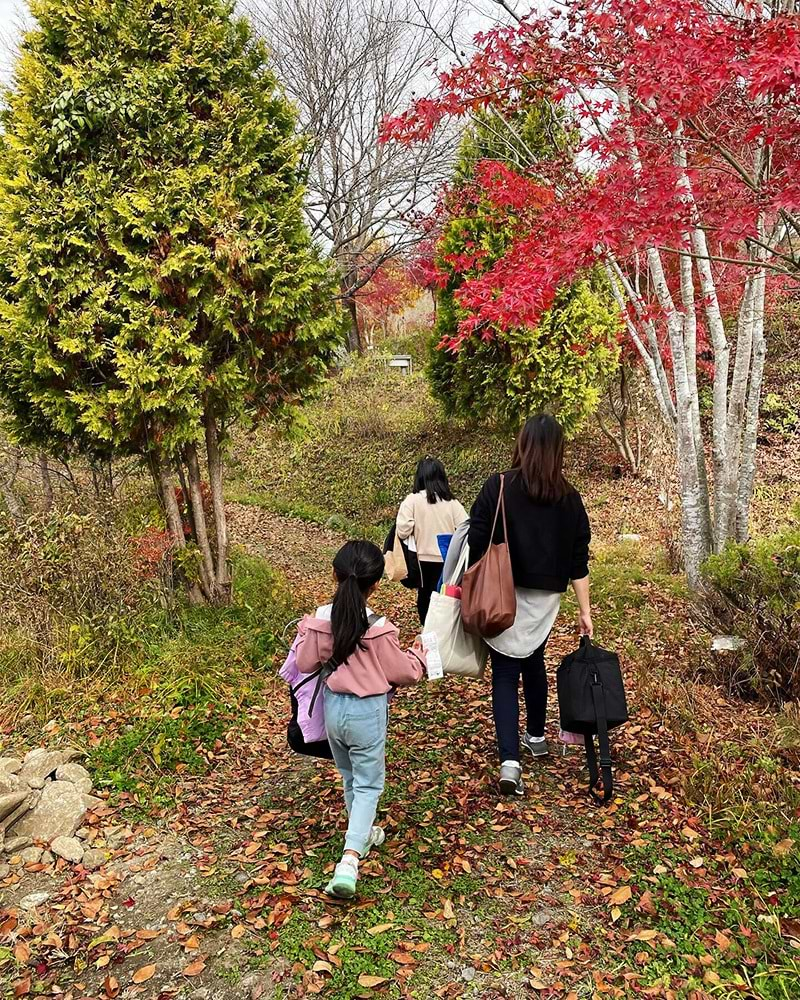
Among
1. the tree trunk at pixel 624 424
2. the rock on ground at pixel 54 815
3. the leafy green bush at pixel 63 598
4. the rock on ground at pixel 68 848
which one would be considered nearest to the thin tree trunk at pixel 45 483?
the leafy green bush at pixel 63 598

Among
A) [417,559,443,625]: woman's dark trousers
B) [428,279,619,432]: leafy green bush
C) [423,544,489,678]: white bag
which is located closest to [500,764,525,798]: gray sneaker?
[423,544,489,678]: white bag

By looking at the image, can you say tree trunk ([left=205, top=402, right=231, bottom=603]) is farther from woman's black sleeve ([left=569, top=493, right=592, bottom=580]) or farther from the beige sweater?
woman's black sleeve ([left=569, top=493, right=592, bottom=580])

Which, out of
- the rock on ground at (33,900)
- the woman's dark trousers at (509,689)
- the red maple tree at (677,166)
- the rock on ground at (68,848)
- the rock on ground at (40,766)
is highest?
the red maple tree at (677,166)

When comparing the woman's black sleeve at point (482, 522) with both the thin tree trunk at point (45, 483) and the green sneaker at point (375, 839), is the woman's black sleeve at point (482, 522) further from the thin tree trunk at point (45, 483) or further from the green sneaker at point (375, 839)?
the thin tree trunk at point (45, 483)

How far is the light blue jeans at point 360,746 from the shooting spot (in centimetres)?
303

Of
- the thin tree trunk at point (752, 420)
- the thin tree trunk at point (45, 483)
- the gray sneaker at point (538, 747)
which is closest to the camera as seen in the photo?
the gray sneaker at point (538, 747)

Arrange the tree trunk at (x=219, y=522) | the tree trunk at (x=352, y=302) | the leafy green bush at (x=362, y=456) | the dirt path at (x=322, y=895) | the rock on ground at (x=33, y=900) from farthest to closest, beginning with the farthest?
the tree trunk at (x=352, y=302)
the leafy green bush at (x=362, y=456)
the tree trunk at (x=219, y=522)
the rock on ground at (x=33, y=900)
the dirt path at (x=322, y=895)

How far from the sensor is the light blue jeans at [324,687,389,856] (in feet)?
9.94

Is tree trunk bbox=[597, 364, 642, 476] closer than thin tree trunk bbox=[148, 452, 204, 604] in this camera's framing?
No

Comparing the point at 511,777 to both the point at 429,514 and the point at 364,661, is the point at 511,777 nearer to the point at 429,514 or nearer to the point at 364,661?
the point at 364,661

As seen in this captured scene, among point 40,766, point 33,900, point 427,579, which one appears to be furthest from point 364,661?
point 427,579

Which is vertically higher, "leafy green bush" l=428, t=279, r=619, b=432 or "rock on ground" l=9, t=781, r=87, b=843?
"leafy green bush" l=428, t=279, r=619, b=432

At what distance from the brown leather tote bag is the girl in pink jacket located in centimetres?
51

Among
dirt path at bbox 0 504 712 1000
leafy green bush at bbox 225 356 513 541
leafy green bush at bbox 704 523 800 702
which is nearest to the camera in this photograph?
dirt path at bbox 0 504 712 1000
